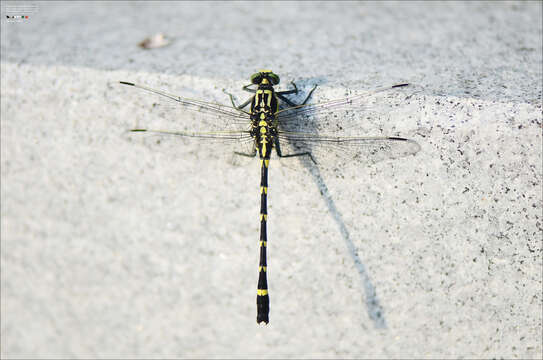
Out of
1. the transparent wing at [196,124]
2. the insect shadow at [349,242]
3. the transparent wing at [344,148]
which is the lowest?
the insect shadow at [349,242]

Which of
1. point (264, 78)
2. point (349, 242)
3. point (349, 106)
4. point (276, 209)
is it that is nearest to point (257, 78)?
point (264, 78)

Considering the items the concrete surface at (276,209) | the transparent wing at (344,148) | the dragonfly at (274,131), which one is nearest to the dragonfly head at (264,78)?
the dragonfly at (274,131)

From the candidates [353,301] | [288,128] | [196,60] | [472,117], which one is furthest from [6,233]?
[472,117]

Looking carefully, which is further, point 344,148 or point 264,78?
point 264,78

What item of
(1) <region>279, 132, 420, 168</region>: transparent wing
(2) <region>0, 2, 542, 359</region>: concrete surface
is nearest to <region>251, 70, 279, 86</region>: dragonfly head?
(2) <region>0, 2, 542, 359</region>: concrete surface

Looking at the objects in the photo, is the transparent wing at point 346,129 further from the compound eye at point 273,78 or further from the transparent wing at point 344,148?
the compound eye at point 273,78

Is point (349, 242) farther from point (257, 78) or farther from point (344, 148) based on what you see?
point (257, 78)

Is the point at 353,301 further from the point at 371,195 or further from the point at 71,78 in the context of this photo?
the point at 71,78

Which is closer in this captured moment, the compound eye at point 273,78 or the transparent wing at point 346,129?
the transparent wing at point 346,129
